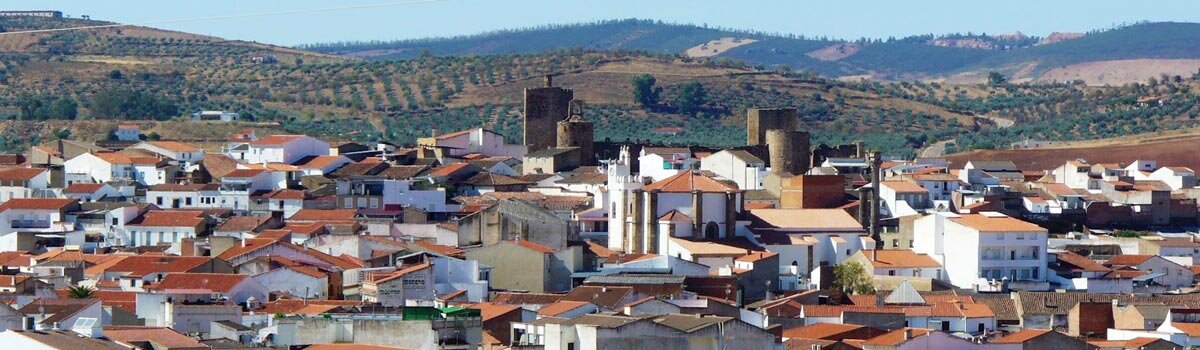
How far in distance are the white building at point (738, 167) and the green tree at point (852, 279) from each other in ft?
54.6

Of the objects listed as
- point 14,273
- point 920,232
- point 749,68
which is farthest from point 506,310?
point 749,68

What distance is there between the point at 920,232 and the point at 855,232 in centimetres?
162

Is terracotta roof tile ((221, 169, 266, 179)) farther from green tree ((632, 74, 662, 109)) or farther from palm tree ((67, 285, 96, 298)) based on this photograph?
green tree ((632, 74, 662, 109))

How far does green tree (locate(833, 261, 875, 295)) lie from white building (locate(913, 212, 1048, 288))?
269 cm

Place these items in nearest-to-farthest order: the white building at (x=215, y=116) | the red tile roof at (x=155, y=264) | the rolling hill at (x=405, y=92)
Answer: the red tile roof at (x=155, y=264) < the white building at (x=215, y=116) < the rolling hill at (x=405, y=92)

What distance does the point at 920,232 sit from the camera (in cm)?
6197

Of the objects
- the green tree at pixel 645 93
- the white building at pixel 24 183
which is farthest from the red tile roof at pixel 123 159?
the green tree at pixel 645 93

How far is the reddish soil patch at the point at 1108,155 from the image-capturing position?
102 metres

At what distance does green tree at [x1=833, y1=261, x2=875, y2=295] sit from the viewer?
56094 mm

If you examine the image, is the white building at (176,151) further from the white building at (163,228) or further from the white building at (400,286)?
the white building at (400,286)

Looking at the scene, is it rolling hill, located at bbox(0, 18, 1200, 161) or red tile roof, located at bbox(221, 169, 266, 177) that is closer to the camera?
red tile roof, located at bbox(221, 169, 266, 177)

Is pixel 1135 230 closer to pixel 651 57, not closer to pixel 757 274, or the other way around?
pixel 757 274

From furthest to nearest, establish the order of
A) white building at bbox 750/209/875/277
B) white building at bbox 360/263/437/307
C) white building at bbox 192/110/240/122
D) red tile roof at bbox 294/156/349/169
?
white building at bbox 192/110/240/122 < red tile roof at bbox 294/156/349/169 < white building at bbox 750/209/875/277 < white building at bbox 360/263/437/307

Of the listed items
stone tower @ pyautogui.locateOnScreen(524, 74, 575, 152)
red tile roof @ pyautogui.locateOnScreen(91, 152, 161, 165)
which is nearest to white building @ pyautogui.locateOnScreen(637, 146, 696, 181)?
stone tower @ pyautogui.locateOnScreen(524, 74, 575, 152)
